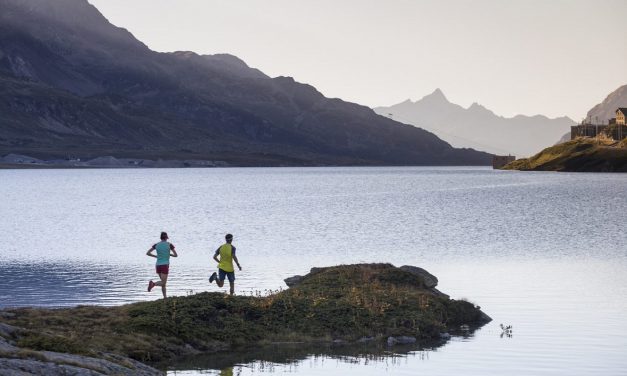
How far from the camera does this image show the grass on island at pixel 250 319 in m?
31.6

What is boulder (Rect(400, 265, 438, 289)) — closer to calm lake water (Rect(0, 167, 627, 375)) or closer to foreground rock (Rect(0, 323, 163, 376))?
calm lake water (Rect(0, 167, 627, 375))

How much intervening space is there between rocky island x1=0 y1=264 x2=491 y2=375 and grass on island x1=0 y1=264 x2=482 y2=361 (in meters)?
0.04

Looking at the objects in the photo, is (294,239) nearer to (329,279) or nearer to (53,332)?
(329,279)

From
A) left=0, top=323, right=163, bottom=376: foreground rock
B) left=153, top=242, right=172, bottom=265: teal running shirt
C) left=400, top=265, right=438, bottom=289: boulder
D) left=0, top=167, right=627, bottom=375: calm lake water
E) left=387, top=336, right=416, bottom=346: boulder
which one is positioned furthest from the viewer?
left=400, top=265, right=438, bottom=289: boulder

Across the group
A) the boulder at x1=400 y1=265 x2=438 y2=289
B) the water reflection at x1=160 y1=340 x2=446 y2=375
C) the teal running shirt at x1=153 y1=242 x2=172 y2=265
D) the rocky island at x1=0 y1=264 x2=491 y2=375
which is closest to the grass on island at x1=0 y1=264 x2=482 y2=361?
the rocky island at x1=0 y1=264 x2=491 y2=375

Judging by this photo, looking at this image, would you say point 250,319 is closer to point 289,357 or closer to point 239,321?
point 239,321

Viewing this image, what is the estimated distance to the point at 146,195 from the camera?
583 ft

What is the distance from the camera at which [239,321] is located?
3469cm

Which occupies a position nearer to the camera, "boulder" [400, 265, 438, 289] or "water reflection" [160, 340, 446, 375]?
"water reflection" [160, 340, 446, 375]

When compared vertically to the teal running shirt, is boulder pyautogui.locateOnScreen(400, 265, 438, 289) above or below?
below

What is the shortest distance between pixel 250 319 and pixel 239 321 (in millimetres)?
752

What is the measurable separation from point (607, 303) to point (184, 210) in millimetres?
92794

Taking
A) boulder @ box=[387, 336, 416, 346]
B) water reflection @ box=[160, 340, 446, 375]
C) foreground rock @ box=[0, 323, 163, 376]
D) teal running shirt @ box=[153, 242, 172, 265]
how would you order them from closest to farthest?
foreground rock @ box=[0, 323, 163, 376], water reflection @ box=[160, 340, 446, 375], boulder @ box=[387, 336, 416, 346], teal running shirt @ box=[153, 242, 172, 265]

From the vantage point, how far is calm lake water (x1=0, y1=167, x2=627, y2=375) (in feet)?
105
